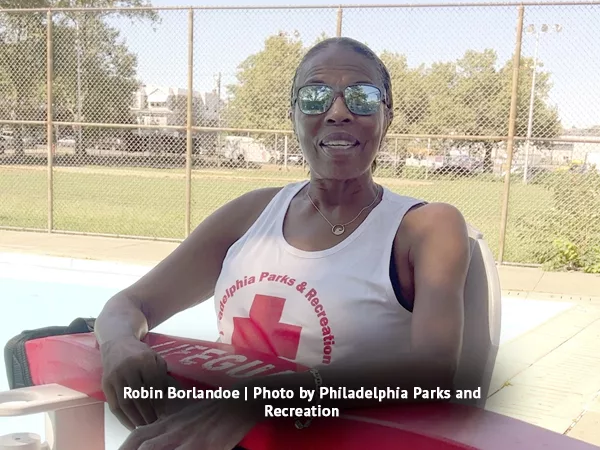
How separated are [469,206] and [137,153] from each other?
4.66m

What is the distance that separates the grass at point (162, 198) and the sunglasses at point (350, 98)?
620 centimetres

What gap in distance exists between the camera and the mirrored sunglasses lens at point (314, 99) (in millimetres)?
1313

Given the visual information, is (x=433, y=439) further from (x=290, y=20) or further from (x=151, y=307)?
(x=290, y=20)

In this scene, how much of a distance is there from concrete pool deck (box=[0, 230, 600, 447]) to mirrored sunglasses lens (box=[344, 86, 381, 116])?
25.0 inches

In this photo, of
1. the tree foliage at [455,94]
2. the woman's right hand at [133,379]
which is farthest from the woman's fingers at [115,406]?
the tree foliage at [455,94]

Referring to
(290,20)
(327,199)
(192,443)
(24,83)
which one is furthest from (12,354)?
(24,83)

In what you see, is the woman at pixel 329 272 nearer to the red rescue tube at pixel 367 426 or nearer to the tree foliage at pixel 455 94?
the red rescue tube at pixel 367 426

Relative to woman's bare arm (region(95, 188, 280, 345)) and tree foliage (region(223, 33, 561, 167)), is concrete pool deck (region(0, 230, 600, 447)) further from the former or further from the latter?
tree foliage (region(223, 33, 561, 167))

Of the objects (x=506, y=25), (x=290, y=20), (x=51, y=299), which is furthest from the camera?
(x=290, y=20)

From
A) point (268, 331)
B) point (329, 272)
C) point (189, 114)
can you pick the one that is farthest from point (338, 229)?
point (189, 114)

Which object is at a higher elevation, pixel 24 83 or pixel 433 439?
pixel 24 83

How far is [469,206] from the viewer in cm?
838

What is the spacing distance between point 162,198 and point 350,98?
1262 centimetres

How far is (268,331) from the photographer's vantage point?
1301 millimetres
